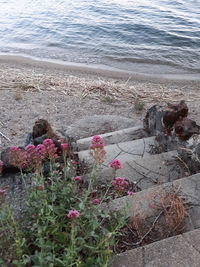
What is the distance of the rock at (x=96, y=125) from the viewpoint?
5.59 m

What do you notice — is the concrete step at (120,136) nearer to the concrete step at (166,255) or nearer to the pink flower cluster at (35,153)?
the pink flower cluster at (35,153)

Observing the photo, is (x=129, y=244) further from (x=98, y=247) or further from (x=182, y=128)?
(x=182, y=128)

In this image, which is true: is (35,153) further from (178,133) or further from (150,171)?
(178,133)

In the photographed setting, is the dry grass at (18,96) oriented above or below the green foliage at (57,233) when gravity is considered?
below

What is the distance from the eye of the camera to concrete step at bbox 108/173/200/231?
2777 millimetres

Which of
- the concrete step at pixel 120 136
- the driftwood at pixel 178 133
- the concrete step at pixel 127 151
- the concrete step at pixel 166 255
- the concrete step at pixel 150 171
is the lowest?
the concrete step at pixel 120 136

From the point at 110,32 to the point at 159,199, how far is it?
1239cm

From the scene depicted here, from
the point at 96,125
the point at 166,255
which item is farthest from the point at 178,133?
the point at 166,255

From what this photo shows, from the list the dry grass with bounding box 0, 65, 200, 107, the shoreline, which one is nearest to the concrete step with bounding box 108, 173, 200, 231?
the dry grass with bounding box 0, 65, 200, 107

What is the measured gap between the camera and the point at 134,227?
8.90 feet

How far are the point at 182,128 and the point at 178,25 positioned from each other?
11.7 metres

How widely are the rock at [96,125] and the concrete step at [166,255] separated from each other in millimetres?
3223

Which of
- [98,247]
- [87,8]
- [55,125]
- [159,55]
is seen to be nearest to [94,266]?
[98,247]

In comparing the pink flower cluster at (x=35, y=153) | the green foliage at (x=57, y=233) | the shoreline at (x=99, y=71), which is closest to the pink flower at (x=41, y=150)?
the pink flower cluster at (x=35, y=153)
